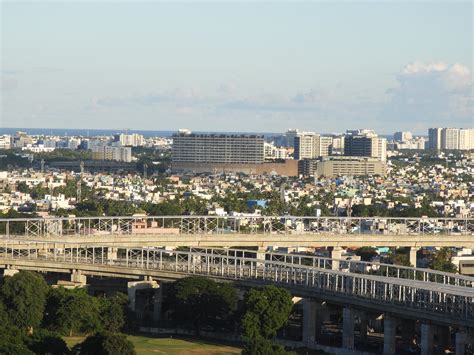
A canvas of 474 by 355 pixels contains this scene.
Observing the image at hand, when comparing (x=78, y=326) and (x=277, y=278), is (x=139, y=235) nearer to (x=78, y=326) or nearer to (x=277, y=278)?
(x=277, y=278)

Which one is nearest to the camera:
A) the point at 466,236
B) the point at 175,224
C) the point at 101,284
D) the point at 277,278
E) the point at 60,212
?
the point at 277,278

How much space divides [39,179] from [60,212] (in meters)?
59.5

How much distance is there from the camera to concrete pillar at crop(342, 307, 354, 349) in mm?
59609

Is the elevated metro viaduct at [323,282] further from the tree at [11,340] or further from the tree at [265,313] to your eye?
the tree at [11,340]

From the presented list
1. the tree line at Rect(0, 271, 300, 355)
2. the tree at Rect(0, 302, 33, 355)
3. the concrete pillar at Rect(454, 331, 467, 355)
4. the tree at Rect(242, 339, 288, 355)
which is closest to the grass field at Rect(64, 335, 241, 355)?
the tree line at Rect(0, 271, 300, 355)

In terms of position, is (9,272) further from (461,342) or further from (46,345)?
(461,342)

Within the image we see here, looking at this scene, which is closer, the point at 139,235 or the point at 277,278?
the point at 277,278

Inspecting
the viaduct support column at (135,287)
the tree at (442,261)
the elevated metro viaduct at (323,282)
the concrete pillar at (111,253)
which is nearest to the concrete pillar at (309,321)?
the elevated metro viaduct at (323,282)

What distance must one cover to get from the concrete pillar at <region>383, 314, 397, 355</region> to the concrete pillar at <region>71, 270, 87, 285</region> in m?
19.9

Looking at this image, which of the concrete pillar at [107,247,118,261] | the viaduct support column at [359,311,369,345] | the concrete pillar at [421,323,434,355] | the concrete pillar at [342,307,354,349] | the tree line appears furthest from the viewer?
the concrete pillar at [107,247,118,261]

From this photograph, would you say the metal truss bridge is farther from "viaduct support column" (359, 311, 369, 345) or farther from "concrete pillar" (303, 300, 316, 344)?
"viaduct support column" (359, 311, 369, 345)

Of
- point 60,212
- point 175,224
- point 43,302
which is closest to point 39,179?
point 60,212

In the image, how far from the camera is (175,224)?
11556 centimetres

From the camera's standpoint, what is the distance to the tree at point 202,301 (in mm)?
63625
